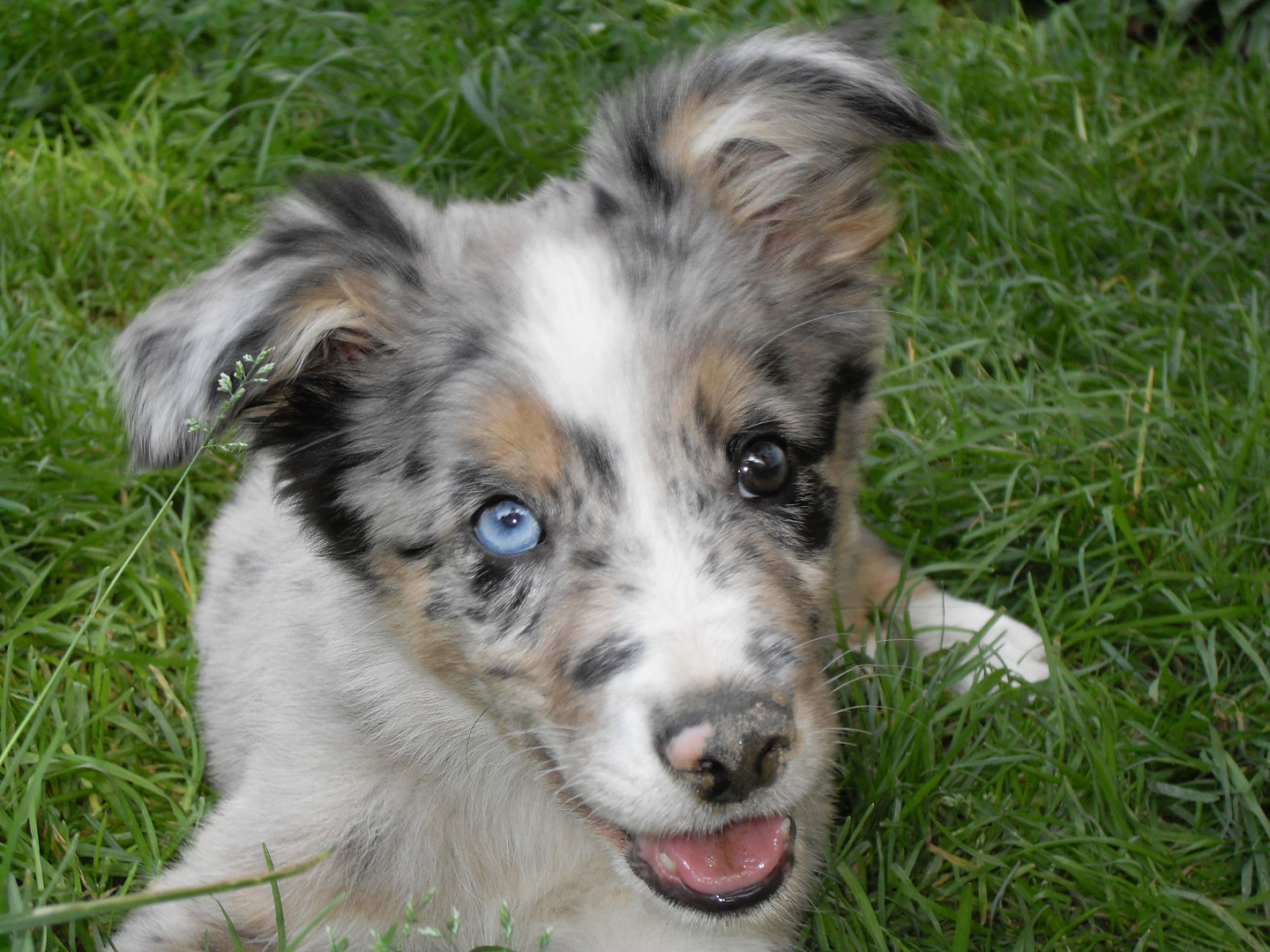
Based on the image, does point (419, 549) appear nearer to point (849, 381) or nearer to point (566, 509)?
point (566, 509)

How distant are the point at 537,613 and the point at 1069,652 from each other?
1.99 meters

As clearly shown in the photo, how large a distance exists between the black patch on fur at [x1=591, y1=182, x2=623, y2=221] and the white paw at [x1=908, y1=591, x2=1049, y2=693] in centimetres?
153

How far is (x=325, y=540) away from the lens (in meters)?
2.86

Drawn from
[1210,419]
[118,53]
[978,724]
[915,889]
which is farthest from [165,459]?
[118,53]

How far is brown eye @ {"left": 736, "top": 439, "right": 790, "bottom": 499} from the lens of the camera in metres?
2.62

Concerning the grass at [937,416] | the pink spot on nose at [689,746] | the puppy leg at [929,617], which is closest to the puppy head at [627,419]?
the pink spot on nose at [689,746]

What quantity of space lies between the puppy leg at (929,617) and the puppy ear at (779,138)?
108 centimetres

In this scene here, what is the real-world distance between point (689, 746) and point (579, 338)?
805 mm

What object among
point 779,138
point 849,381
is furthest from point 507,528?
point 779,138

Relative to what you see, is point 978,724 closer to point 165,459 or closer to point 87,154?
point 165,459

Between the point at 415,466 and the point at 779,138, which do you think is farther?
the point at 779,138

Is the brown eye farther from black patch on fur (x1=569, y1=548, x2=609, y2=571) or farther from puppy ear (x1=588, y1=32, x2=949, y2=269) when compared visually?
puppy ear (x1=588, y1=32, x2=949, y2=269)

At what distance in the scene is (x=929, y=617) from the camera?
13.0 ft

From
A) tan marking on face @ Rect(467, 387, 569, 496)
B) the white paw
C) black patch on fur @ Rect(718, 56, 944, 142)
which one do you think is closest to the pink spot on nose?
tan marking on face @ Rect(467, 387, 569, 496)
